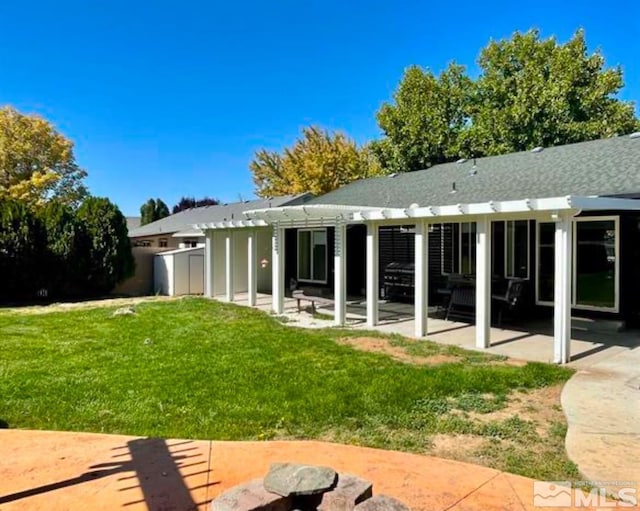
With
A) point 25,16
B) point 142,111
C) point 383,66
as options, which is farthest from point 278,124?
point 25,16

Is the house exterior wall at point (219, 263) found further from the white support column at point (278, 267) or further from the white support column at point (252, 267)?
the white support column at point (278, 267)

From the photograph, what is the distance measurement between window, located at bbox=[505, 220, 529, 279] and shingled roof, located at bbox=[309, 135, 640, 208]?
102 cm

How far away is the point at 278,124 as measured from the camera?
3509 cm

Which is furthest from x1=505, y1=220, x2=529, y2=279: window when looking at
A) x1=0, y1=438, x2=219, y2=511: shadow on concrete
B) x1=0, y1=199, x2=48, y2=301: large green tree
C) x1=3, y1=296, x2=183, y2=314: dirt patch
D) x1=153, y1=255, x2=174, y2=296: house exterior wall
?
x1=0, y1=199, x2=48, y2=301: large green tree

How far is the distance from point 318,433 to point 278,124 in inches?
1299

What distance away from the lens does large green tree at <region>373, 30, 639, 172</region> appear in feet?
74.1

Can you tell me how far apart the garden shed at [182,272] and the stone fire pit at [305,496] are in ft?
49.4

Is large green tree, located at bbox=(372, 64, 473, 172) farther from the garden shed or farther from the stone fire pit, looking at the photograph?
the stone fire pit

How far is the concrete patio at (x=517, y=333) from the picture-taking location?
7449mm

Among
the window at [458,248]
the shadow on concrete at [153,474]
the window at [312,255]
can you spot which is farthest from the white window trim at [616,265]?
the shadow on concrete at [153,474]

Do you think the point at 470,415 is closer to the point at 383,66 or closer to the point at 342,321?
the point at 342,321

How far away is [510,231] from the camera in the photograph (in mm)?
11711

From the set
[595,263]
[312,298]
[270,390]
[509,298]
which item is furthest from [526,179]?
[270,390]

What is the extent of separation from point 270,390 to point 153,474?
222 cm
